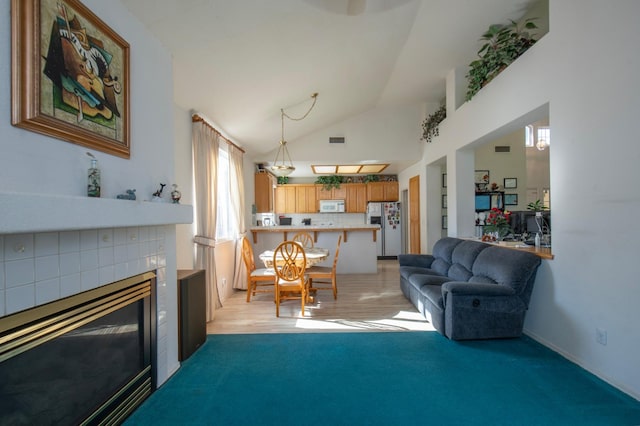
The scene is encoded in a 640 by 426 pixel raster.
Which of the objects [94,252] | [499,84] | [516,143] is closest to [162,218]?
[94,252]

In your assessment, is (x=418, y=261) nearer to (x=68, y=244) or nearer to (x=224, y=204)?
(x=224, y=204)

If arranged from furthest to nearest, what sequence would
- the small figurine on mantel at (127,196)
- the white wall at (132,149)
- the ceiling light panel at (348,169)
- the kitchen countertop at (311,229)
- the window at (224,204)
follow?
the ceiling light panel at (348,169)
the kitchen countertop at (311,229)
the window at (224,204)
the small figurine on mantel at (127,196)
the white wall at (132,149)

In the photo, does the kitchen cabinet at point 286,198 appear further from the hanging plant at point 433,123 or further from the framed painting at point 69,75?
the framed painting at point 69,75

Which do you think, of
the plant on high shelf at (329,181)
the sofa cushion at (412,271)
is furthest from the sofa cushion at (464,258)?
the plant on high shelf at (329,181)

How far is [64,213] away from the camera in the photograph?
3.86ft

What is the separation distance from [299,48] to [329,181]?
5.02 meters

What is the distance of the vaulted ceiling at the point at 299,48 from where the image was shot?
2246mm

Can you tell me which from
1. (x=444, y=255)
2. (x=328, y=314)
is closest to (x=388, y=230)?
(x=444, y=255)

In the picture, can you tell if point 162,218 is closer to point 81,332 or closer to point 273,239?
point 81,332

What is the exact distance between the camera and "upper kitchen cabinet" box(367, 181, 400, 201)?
7750 millimetres

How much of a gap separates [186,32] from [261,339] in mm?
2811

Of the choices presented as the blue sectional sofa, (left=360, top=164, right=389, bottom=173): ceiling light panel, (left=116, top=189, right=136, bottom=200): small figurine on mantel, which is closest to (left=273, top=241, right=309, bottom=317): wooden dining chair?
the blue sectional sofa

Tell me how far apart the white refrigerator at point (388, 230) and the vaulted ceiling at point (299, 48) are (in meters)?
3.27

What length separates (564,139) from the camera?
240cm
